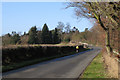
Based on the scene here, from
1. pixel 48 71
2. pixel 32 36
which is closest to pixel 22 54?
pixel 48 71

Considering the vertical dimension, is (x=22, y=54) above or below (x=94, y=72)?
above

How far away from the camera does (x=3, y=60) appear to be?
618 inches

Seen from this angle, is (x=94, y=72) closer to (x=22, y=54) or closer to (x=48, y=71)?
(x=48, y=71)

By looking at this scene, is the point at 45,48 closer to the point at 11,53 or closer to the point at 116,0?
the point at 11,53

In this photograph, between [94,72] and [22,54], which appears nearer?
[94,72]

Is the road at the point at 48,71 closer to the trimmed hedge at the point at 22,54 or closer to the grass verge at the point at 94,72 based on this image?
the grass verge at the point at 94,72

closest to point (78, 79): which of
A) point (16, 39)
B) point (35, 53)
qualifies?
point (35, 53)

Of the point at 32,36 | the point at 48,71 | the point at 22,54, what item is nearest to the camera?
the point at 48,71

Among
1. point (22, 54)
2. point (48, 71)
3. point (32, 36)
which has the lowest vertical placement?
point (48, 71)

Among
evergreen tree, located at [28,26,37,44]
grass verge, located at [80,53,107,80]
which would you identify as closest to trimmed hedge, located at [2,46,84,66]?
evergreen tree, located at [28,26,37,44]

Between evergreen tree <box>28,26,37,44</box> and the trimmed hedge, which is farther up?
evergreen tree <box>28,26,37,44</box>

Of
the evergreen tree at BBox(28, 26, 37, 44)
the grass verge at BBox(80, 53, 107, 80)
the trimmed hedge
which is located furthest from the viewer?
the evergreen tree at BBox(28, 26, 37, 44)

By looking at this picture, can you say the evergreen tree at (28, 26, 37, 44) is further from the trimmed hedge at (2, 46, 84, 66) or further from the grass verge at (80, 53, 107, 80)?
the grass verge at (80, 53, 107, 80)

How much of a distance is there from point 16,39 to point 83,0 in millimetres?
19056
